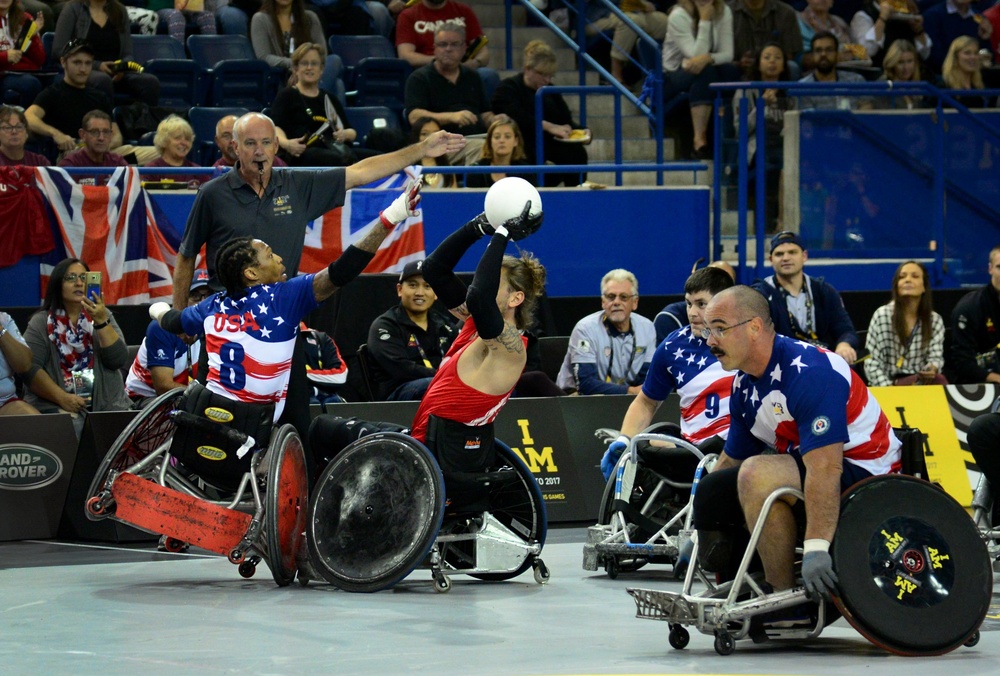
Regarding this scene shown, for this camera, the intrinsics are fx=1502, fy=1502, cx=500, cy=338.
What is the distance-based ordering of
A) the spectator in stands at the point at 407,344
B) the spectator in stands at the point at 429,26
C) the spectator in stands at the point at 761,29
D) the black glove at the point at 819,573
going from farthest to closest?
the spectator in stands at the point at 761,29
the spectator in stands at the point at 429,26
the spectator in stands at the point at 407,344
the black glove at the point at 819,573

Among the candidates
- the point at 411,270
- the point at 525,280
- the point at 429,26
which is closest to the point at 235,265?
the point at 525,280

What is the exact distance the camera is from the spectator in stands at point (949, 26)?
54.2ft

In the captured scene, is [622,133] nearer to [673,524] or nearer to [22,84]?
[22,84]

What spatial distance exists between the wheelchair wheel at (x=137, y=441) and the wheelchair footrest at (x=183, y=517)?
8.0 inches

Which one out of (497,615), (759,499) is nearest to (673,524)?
(497,615)

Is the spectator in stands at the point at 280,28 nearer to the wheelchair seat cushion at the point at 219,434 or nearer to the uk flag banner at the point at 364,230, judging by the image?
the uk flag banner at the point at 364,230

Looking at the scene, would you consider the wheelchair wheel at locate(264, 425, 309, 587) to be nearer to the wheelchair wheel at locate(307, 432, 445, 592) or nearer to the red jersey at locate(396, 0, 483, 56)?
the wheelchair wheel at locate(307, 432, 445, 592)

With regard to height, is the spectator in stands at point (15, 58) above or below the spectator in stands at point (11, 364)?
above

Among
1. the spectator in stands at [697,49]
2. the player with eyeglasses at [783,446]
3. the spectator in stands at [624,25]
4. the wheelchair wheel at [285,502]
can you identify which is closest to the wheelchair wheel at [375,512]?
the wheelchair wheel at [285,502]

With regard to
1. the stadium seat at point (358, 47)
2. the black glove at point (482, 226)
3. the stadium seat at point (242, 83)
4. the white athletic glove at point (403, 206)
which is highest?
the stadium seat at point (358, 47)

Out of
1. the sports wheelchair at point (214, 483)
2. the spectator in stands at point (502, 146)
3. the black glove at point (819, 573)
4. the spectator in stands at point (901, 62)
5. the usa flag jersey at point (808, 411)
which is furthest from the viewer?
the spectator in stands at point (901, 62)

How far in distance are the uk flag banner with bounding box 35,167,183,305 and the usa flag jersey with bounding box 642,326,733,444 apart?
5278mm

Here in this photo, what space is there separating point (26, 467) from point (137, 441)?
1.94 metres

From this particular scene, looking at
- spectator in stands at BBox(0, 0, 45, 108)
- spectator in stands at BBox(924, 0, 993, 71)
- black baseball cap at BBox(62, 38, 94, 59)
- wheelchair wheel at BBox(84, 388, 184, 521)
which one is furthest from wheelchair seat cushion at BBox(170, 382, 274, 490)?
spectator in stands at BBox(924, 0, 993, 71)
